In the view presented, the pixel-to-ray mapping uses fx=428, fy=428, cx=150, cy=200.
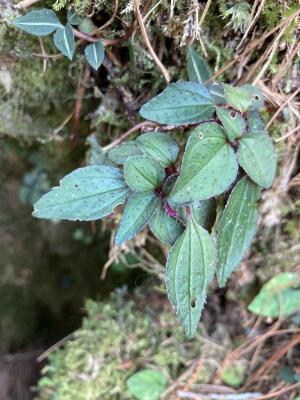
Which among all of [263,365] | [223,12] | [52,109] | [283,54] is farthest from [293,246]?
[52,109]

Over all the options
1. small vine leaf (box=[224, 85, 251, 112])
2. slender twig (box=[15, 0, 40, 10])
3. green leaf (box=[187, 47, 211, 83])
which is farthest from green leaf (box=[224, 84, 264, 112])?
slender twig (box=[15, 0, 40, 10])

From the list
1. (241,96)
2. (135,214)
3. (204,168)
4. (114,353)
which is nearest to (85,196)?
(135,214)

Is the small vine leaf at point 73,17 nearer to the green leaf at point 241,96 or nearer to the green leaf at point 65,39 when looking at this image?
the green leaf at point 65,39

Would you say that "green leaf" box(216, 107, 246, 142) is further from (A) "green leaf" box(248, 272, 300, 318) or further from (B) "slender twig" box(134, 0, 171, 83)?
(A) "green leaf" box(248, 272, 300, 318)

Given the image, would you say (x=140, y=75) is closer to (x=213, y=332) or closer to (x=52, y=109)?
(x=52, y=109)

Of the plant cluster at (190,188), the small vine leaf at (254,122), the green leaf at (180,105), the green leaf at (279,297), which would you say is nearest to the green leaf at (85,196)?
the plant cluster at (190,188)

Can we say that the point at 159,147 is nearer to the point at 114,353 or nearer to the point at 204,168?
the point at 204,168
